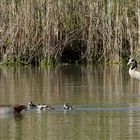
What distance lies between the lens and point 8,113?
40.7 ft

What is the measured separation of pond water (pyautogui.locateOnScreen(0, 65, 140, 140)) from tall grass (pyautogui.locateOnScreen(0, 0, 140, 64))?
5.26ft

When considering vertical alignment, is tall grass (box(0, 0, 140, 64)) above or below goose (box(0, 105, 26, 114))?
above

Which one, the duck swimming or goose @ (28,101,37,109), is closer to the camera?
the duck swimming

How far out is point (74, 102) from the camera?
1376 centimetres

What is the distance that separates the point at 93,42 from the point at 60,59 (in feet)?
4.38

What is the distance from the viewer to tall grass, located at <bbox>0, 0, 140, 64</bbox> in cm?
2395

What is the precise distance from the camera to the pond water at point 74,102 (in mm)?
10328

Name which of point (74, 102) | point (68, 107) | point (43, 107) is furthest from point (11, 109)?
point (74, 102)

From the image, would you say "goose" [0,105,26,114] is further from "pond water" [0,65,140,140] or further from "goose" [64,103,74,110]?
"goose" [64,103,74,110]

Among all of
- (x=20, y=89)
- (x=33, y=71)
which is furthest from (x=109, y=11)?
(x=20, y=89)

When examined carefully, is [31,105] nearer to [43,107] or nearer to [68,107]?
[43,107]

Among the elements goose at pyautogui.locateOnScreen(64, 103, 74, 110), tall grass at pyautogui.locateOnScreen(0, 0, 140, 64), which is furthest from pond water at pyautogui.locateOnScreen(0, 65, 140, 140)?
tall grass at pyautogui.locateOnScreen(0, 0, 140, 64)

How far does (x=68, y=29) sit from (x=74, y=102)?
10989mm

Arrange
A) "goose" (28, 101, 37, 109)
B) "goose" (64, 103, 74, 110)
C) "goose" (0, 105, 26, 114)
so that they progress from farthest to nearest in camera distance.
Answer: "goose" (28, 101, 37, 109), "goose" (64, 103, 74, 110), "goose" (0, 105, 26, 114)
